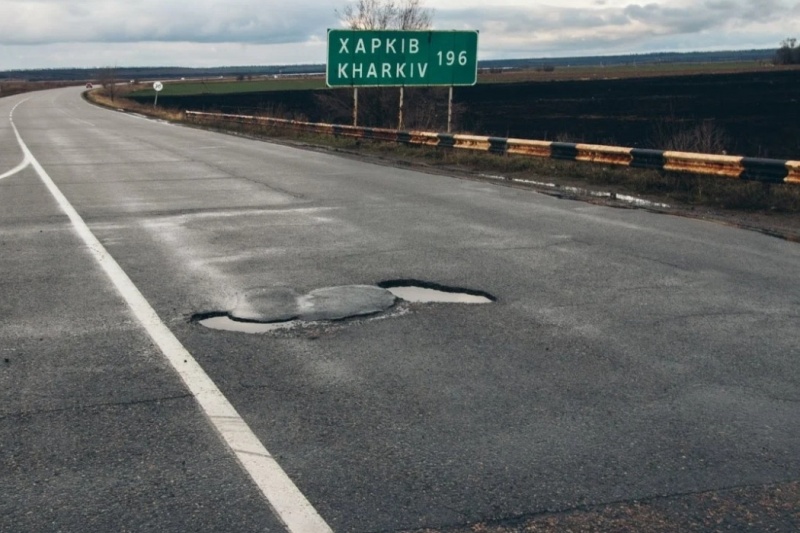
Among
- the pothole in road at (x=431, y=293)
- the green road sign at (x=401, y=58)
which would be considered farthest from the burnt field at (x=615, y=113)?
the pothole in road at (x=431, y=293)

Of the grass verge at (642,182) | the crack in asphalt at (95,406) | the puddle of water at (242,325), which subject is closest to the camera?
the crack in asphalt at (95,406)

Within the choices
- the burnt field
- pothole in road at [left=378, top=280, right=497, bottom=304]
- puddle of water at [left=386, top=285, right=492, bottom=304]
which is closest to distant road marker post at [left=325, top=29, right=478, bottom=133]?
the burnt field

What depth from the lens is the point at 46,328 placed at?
654 cm

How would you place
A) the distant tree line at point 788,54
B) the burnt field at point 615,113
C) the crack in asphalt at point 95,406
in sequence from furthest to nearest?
the distant tree line at point 788,54
the burnt field at point 615,113
the crack in asphalt at point 95,406

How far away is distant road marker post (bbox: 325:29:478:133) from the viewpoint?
2856cm

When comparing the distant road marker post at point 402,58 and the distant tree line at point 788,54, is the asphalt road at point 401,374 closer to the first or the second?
the distant road marker post at point 402,58

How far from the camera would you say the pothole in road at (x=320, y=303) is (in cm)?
672

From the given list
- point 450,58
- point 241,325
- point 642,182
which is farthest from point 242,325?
point 450,58

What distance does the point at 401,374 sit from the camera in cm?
554

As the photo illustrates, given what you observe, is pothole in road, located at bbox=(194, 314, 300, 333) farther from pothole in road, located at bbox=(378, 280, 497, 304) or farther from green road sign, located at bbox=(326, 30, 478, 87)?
green road sign, located at bbox=(326, 30, 478, 87)

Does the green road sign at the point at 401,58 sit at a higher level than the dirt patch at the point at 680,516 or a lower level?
higher

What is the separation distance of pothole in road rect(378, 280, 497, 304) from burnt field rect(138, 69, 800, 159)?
1357 centimetres

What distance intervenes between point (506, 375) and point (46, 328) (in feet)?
10.6

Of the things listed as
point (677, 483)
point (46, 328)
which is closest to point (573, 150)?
point (46, 328)
